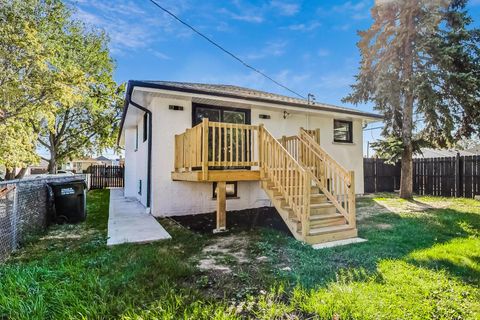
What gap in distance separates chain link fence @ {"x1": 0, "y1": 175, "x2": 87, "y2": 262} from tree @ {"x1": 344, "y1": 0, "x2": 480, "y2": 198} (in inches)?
459

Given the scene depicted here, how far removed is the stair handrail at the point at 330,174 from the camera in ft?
17.2

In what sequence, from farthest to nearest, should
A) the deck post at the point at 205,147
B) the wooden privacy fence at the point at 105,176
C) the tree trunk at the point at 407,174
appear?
the wooden privacy fence at the point at 105,176 < the tree trunk at the point at 407,174 < the deck post at the point at 205,147

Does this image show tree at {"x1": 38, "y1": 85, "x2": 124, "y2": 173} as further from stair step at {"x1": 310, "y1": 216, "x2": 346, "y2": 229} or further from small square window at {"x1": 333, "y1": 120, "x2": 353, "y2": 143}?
stair step at {"x1": 310, "y1": 216, "x2": 346, "y2": 229}

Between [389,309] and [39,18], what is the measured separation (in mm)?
19525

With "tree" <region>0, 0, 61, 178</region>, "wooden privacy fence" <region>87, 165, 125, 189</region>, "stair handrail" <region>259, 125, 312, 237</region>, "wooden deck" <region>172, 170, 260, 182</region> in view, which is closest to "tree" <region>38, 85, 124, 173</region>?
"wooden privacy fence" <region>87, 165, 125, 189</region>

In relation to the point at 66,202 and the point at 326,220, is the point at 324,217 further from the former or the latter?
the point at 66,202

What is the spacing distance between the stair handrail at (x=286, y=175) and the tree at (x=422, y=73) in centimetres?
719

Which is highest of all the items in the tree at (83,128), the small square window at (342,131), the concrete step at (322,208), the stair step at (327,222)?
the tree at (83,128)

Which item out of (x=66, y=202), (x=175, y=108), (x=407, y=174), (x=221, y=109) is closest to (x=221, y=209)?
(x=175, y=108)

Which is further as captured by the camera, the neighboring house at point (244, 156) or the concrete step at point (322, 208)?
the concrete step at point (322, 208)

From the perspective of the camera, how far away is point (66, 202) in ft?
21.2

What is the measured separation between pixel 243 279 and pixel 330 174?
355 centimetres

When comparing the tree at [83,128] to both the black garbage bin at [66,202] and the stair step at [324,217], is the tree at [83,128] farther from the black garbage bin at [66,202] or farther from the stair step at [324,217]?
the stair step at [324,217]

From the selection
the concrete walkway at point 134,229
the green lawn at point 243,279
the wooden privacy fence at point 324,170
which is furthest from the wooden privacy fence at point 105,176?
the wooden privacy fence at point 324,170
